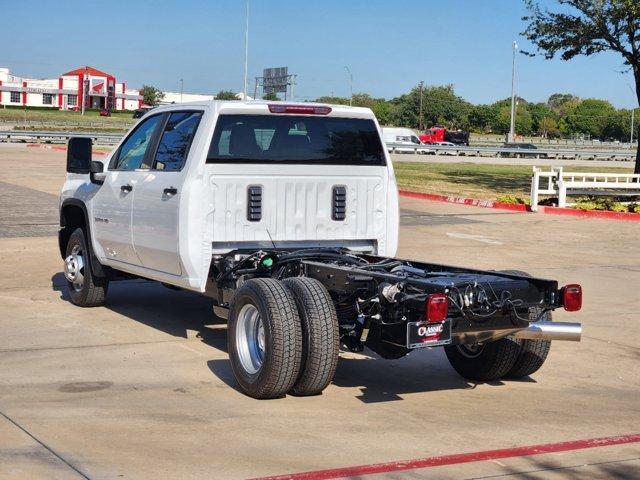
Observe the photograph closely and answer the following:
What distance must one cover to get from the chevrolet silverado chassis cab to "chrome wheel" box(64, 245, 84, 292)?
14 millimetres

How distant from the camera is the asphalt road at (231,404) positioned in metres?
5.83

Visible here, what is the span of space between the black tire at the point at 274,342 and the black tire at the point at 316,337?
0.05 m

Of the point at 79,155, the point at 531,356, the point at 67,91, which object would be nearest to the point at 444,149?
the point at 79,155

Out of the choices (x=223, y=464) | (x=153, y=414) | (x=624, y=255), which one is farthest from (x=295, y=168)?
(x=624, y=255)

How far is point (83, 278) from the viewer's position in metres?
10.4

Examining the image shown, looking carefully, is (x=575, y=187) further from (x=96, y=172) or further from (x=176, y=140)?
(x=176, y=140)

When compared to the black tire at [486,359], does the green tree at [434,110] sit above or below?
above

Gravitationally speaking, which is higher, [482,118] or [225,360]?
[482,118]

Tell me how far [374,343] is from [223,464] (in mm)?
1761

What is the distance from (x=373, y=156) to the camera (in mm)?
9164

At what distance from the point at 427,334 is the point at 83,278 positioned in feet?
16.0

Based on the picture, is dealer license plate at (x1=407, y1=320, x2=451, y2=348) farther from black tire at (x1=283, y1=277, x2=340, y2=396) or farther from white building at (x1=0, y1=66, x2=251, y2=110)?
white building at (x1=0, y1=66, x2=251, y2=110)

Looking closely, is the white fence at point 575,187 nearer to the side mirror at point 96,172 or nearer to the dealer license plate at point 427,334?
the side mirror at point 96,172

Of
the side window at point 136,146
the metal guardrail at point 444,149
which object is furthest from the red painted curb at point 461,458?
the metal guardrail at point 444,149
